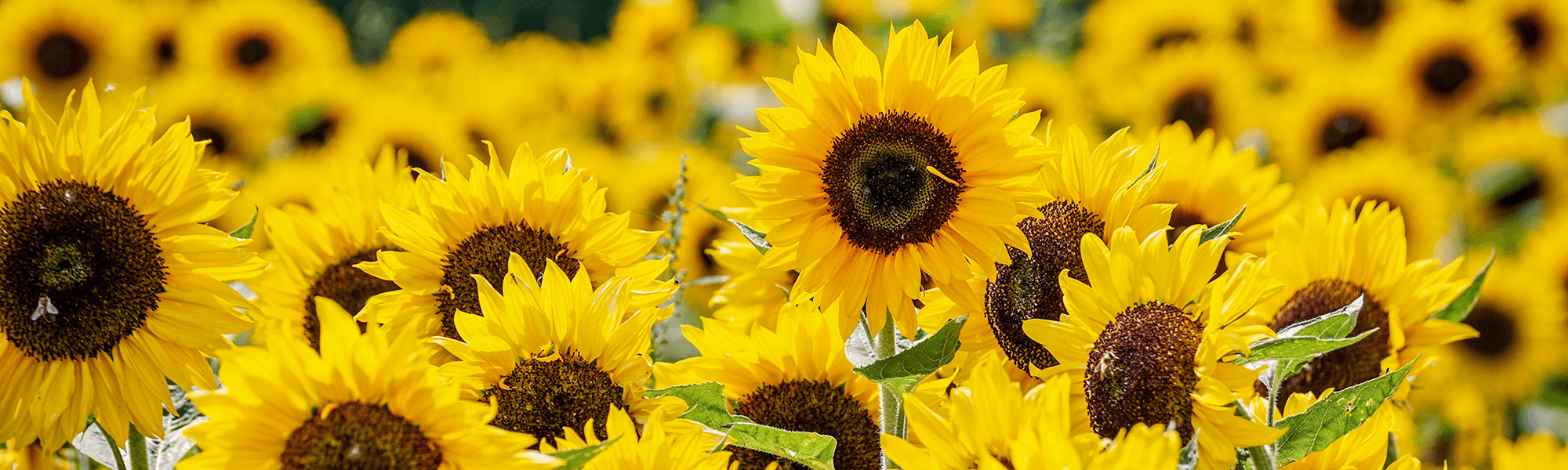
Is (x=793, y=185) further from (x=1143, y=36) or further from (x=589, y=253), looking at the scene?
(x=1143, y=36)

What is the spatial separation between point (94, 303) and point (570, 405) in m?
0.32

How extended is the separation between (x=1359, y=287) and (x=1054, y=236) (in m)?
0.28

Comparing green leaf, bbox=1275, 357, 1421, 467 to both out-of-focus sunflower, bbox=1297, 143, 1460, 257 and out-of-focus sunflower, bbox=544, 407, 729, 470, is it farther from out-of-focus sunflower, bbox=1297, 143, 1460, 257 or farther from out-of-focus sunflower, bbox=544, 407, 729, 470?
out-of-focus sunflower, bbox=1297, 143, 1460, 257

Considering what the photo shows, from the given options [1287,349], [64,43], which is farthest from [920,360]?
[64,43]

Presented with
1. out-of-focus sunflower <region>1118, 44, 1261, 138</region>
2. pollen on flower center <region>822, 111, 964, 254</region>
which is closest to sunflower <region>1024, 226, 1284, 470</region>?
pollen on flower center <region>822, 111, 964, 254</region>

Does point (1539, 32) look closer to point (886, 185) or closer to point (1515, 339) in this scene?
point (1515, 339)

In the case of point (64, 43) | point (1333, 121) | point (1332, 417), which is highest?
point (64, 43)

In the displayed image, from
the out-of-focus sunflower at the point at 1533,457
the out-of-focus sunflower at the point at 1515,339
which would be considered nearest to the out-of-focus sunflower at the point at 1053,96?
the out-of-focus sunflower at the point at 1515,339

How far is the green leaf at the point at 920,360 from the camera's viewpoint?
574 mm

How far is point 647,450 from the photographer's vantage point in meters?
0.55

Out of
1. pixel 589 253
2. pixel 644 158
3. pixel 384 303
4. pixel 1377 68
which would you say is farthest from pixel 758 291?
pixel 1377 68

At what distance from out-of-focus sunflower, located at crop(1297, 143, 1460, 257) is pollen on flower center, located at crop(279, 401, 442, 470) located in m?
1.79

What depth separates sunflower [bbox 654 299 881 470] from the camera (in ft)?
2.30

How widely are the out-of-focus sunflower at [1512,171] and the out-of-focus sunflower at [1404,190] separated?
0.19m
